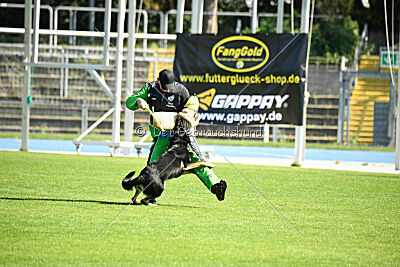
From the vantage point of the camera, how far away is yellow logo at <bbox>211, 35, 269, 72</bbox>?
17438 millimetres

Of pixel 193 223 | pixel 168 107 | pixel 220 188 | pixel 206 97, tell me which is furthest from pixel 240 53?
pixel 193 223

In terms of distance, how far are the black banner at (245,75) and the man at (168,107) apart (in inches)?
279

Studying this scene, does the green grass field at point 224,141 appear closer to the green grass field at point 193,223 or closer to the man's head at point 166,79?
the green grass field at point 193,223

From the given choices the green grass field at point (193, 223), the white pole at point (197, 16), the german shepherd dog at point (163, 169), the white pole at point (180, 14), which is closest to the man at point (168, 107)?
the german shepherd dog at point (163, 169)

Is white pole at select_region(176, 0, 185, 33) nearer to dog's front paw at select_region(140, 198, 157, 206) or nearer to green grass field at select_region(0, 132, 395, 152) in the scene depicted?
green grass field at select_region(0, 132, 395, 152)

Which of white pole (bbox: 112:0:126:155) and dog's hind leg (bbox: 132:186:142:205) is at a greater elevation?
white pole (bbox: 112:0:126:155)

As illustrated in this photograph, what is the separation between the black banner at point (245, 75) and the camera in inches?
677

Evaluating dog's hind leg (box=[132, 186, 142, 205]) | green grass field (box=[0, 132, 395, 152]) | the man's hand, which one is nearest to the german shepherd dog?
dog's hind leg (box=[132, 186, 142, 205])

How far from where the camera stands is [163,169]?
31.5ft

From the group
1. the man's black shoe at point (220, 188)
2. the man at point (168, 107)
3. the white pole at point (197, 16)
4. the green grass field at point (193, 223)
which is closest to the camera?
the green grass field at point (193, 223)

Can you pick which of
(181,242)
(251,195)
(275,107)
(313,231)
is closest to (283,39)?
(275,107)

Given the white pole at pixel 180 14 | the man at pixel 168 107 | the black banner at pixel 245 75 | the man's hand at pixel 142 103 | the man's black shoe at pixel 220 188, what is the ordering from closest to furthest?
the man's hand at pixel 142 103, the man's black shoe at pixel 220 188, the man at pixel 168 107, the black banner at pixel 245 75, the white pole at pixel 180 14

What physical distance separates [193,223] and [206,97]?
9.56 meters

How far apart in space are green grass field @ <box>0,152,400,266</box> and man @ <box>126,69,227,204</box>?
1.38ft
